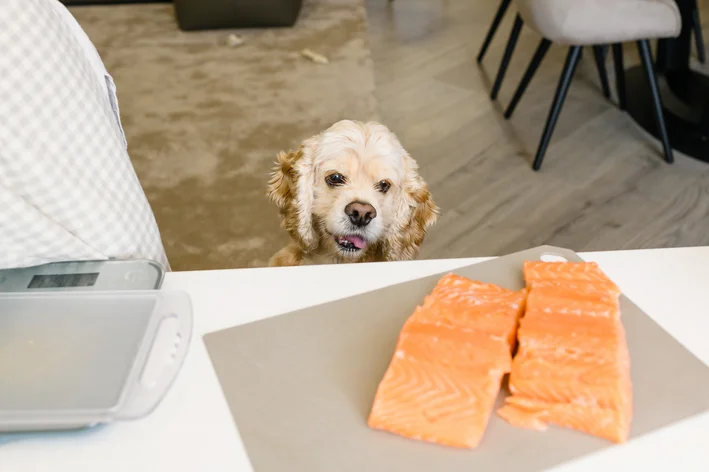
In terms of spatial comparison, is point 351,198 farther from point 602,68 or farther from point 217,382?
point 602,68

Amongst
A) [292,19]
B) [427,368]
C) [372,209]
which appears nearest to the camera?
[427,368]

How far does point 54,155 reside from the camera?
0.76 meters

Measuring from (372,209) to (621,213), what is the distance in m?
1.25

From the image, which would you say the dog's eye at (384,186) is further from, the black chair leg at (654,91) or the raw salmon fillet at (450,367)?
the black chair leg at (654,91)

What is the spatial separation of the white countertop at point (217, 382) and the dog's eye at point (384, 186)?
1.92 ft

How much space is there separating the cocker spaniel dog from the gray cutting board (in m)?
0.60

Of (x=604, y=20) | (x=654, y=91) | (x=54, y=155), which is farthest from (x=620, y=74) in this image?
(x=54, y=155)

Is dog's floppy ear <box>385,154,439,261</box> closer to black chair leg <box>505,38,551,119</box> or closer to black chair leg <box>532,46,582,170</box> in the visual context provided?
black chair leg <box>532,46,582,170</box>

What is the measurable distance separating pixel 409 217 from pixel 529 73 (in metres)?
1.36

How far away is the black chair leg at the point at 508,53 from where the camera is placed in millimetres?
2721

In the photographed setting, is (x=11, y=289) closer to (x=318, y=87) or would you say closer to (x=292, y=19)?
(x=318, y=87)

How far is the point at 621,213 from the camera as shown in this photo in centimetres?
217

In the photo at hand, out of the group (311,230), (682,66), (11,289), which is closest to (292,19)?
(682,66)

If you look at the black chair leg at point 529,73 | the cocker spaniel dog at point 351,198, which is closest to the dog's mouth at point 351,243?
the cocker spaniel dog at point 351,198
